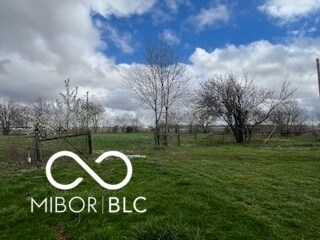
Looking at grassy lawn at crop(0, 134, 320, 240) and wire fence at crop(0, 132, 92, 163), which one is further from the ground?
wire fence at crop(0, 132, 92, 163)

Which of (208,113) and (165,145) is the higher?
(208,113)

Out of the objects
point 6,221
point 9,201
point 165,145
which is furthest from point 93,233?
point 165,145

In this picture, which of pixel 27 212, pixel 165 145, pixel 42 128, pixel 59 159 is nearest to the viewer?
pixel 27 212

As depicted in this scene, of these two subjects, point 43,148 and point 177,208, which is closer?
point 177,208

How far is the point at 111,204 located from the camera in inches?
279

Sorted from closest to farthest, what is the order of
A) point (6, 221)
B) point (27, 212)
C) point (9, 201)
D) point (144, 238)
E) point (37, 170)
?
1. point (144, 238)
2. point (6, 221)
3. point (27, 212)
4. point (9, 201)
5. point (37, 170)

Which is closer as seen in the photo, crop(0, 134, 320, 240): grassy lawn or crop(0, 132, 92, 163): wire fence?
crop(0, 134, 320, 240): grassy lawn

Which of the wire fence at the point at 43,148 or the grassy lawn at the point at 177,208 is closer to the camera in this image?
the grassy lawn at the point at 177,208

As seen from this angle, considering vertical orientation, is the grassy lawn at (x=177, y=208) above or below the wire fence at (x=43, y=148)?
below

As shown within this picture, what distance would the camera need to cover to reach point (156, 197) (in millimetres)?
7539

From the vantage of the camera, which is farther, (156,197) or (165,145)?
(165,145)

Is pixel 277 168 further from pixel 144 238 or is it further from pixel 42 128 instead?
pixel 42 128

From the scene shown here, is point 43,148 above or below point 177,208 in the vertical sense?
above

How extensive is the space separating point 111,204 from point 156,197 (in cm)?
99
